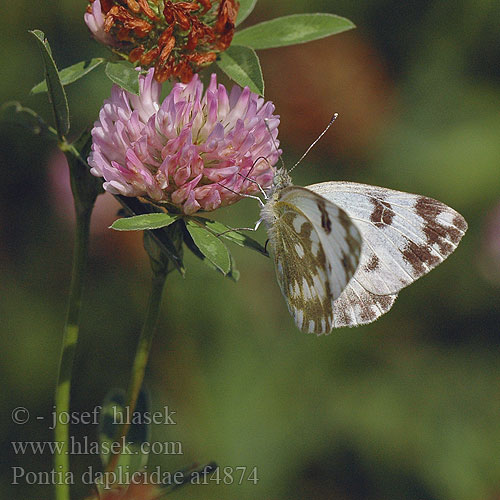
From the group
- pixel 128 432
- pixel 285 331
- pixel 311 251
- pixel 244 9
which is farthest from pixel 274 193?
pixel 285 331

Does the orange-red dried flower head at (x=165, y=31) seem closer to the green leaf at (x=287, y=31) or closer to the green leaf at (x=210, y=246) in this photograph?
the green leaf at (x=287, y=31)

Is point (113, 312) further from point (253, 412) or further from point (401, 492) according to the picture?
point (401, 492)

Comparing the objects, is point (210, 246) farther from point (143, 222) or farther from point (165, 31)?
point (165, 31)

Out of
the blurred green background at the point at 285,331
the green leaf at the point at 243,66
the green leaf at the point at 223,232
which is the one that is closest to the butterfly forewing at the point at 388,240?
the green leaf at the point at 223,232

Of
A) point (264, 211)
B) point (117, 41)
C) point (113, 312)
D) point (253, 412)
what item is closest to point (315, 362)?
point (253, 412)

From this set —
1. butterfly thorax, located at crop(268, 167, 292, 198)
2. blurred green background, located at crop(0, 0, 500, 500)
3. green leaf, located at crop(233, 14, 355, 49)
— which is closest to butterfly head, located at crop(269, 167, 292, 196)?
butterfly thorax, located at crop(268, 167, 292, 198)

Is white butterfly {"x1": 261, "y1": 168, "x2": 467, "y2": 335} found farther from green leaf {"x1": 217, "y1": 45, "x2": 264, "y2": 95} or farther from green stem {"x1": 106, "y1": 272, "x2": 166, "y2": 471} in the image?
green stem {"x1": 106, "y1": 272, "x2": 166, "y2": 471}
